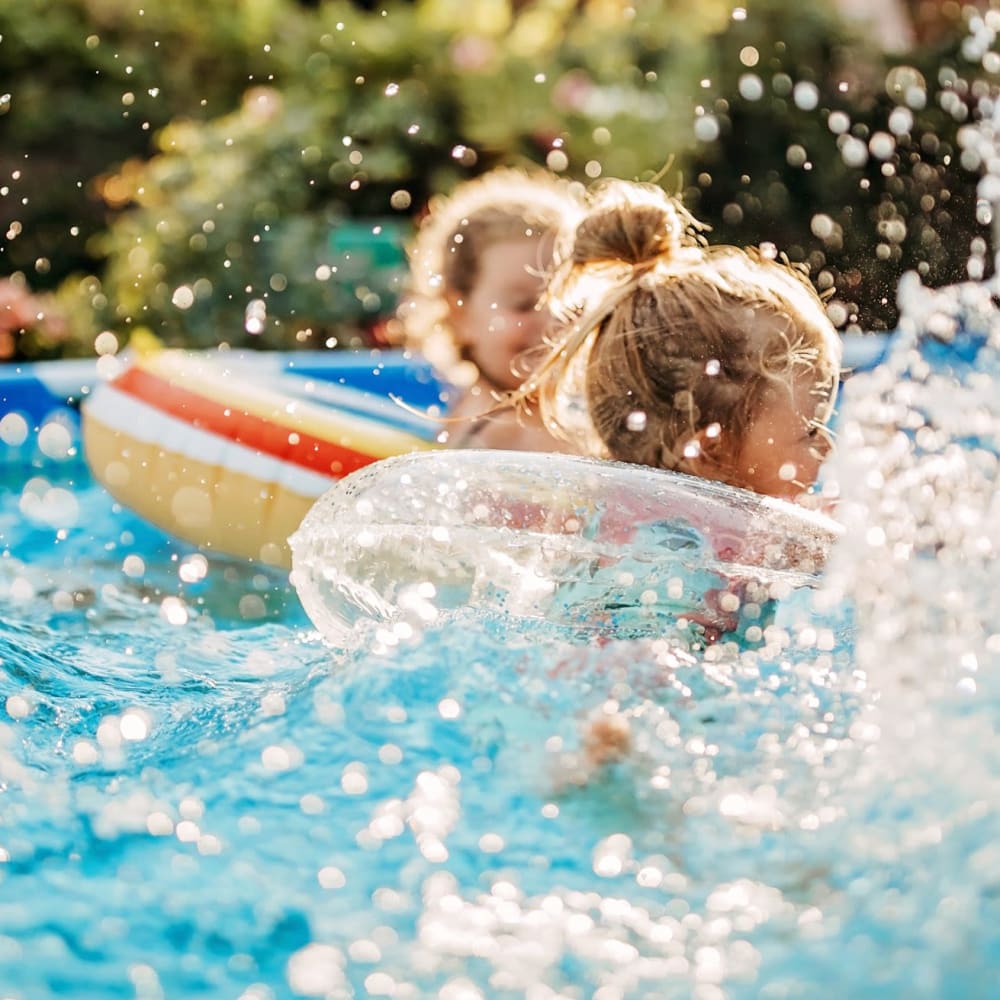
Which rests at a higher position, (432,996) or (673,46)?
(673,46)

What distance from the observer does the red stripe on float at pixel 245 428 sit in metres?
3.28

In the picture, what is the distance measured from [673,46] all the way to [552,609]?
16.2 ft

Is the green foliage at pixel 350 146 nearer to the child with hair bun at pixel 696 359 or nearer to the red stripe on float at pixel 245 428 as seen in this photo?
the red stripe on float at pixel 245 428

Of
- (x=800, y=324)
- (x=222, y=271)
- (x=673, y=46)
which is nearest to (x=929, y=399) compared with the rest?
(x=800, y=324)

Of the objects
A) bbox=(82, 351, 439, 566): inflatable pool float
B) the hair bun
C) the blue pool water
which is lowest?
bbox=(82, 351, 439, 566): inflatable pool float

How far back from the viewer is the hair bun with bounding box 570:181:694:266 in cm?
235

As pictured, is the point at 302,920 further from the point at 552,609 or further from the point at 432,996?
the point at 552,609

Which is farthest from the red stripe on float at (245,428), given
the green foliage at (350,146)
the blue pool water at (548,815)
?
the green foliage at (350,146)

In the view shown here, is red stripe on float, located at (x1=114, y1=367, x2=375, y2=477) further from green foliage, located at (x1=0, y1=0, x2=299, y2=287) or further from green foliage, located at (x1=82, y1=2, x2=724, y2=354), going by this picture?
green foliage, located at (x1=0, y1=0, x2=299, y2=287)

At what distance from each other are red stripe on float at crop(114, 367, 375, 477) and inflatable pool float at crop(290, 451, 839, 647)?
1134mm

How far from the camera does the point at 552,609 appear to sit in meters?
2.00

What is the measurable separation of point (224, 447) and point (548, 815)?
1.95m

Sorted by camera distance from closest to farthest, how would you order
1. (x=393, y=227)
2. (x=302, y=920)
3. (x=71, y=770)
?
1. (x=302, y=920)
2. (x=71, y=770)
3. (x=393, y=227)

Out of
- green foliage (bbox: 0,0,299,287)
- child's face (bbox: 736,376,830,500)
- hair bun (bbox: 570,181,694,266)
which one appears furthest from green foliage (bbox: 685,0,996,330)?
child's face (bbox: 736,376,830,500)
